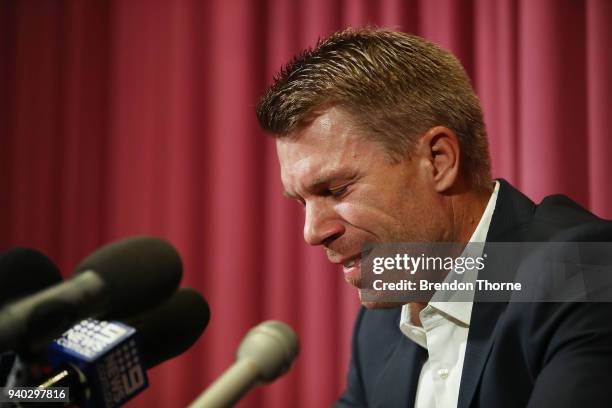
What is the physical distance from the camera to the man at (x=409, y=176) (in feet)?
3.26

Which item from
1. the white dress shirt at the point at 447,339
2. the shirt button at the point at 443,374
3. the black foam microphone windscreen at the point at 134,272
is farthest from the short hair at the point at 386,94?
the black foam microphone windscreen at the point at 134,272

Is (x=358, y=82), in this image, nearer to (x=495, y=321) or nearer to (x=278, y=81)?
(x=278, y=81)

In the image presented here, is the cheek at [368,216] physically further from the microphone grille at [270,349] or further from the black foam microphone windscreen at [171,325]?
the microphone grille at [270,349]

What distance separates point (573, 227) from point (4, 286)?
0.78 metres

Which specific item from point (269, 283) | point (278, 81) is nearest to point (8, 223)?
point (269, 283)

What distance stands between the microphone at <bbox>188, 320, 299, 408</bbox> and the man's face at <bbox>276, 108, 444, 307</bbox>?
0.45 meters

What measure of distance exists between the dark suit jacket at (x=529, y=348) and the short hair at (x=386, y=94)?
0.13 meters

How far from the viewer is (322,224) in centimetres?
102

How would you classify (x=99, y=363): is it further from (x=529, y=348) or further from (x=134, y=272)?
(x=529, y=348)

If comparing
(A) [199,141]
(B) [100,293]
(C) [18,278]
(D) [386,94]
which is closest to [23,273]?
(C) [18,278]

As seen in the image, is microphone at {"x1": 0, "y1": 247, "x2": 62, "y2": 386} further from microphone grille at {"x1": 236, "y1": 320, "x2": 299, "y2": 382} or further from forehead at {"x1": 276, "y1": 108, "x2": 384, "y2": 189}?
forehead at {"x1": 276, "y1": 108, "x2": 384, "y2": 189}

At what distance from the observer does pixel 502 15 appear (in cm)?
162

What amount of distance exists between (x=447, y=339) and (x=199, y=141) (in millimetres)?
1160

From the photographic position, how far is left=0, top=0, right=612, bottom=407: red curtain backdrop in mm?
1729
